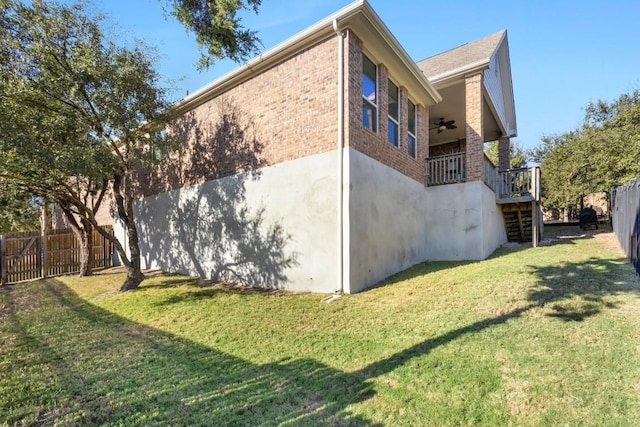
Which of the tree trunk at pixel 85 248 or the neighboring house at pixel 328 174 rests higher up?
the neighboring house at pixel 328 174

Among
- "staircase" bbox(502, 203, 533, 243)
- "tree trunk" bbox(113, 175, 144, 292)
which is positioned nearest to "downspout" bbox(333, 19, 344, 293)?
"tree trunk" bbox(113, 175, 144, 292)

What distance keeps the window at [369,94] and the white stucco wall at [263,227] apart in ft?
5.15

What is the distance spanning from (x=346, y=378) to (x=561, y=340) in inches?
105

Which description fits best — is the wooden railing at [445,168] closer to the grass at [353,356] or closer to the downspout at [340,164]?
the grass at [353,356]

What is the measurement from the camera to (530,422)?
272cm

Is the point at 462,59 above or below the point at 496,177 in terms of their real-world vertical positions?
above

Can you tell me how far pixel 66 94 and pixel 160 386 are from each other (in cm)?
692

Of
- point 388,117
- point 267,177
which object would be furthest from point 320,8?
point 267,177

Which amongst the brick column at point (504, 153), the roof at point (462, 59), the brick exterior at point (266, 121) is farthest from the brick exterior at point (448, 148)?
the brick exterior at point (266, 121)

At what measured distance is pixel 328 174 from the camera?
696 cm

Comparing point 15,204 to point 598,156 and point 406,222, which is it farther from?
point 598,156

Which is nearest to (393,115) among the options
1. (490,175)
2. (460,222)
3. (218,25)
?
(460,222)

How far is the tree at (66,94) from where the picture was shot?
6.67m

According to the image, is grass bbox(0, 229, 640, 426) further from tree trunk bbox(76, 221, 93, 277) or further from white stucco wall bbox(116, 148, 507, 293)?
tree trunk bbox(76, 221, 93, 277)
